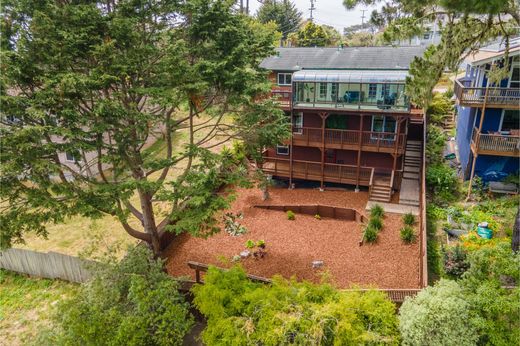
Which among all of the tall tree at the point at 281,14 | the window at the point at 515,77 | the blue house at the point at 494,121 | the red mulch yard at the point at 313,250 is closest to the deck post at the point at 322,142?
the red mulch yard at the point at 313,250

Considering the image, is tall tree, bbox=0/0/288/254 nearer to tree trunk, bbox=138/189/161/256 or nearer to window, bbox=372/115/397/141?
tree trunk, bbox=138/189/161/256

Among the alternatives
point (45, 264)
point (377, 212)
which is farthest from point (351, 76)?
point (45, 264)

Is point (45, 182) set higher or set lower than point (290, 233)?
higher

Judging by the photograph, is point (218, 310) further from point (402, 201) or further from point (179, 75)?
point (402, 201)

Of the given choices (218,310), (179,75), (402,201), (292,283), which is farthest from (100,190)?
(402,201)

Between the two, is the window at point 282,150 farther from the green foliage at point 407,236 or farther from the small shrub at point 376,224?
the green foliage at point 407,236

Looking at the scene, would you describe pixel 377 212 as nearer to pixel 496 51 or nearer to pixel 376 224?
pixel 376 224
